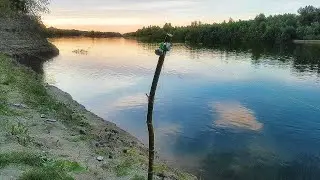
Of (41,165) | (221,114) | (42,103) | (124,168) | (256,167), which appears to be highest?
(41,165)

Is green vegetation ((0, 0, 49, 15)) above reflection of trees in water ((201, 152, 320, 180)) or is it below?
above

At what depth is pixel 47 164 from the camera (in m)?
15.6

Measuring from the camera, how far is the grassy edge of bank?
1553cm

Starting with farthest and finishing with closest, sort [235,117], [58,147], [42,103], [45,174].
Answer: [235,117]
[42,103]
[58,147]
[45,174]

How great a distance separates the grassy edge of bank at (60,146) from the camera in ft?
51.0

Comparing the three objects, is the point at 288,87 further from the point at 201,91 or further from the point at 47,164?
the point at 47,164

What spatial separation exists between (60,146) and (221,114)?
65.5 feet

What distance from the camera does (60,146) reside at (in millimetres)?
18875

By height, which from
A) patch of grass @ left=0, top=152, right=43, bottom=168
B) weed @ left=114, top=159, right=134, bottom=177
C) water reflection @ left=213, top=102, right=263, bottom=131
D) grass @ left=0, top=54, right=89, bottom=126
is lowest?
water reflection @ left=213, top=102, right=263, bottom=131

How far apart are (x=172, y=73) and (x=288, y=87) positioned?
1887 cm

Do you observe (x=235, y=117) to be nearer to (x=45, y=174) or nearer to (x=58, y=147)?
(x=58, y=147)

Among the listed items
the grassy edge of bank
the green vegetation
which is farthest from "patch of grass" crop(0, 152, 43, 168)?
the green vegetation

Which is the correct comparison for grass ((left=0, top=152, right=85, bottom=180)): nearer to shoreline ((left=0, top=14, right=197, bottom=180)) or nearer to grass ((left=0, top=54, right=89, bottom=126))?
shoreline ((left=0, top=14, right=197, bottom=180))

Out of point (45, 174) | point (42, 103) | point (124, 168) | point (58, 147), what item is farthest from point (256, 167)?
point (42, 103)
